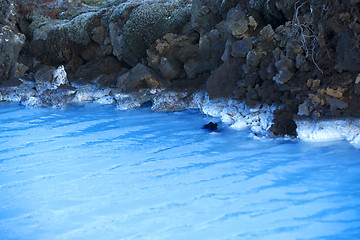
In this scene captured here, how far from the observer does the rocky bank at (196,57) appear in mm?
6062

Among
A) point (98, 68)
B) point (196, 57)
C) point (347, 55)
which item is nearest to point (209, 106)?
point (196, 57)

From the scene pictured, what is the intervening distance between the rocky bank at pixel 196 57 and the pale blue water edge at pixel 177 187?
1.03 m

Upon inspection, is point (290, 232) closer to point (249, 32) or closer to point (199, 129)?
point (199, 129)

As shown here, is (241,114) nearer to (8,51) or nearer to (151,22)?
(151,22)

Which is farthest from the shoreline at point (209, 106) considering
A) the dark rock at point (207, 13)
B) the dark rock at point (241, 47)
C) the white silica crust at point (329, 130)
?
the dark rock at point (207, 13)

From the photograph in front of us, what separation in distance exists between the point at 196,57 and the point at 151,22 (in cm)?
228

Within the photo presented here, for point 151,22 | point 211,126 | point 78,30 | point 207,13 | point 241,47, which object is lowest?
point 211,126

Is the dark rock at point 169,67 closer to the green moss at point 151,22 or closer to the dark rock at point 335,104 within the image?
the green moss at point 151,22

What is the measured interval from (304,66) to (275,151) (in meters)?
1.89

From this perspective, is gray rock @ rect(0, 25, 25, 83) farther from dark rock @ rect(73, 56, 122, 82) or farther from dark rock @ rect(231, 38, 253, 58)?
dark rock @ rect(231, 38, 253, 58)

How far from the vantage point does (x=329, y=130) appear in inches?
224

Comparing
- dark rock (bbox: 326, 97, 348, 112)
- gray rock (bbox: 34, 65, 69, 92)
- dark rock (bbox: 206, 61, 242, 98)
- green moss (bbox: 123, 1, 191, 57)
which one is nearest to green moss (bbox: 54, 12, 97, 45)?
gray rock (bbox: 34, 65, 69, 92)

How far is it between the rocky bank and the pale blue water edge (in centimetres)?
103

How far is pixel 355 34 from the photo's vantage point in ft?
18.7
